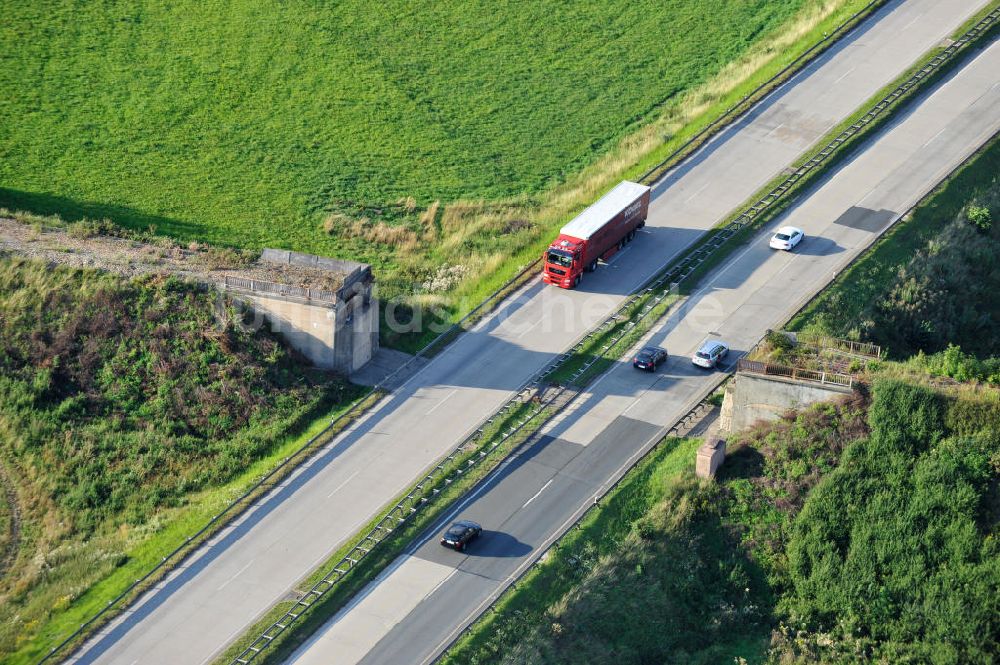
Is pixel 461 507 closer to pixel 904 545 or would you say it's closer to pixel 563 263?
pixel 563 263

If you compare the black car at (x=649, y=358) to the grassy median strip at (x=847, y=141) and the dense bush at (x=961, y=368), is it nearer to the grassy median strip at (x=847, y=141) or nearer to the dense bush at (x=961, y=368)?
the grassy median strip at (x=847, y=141)

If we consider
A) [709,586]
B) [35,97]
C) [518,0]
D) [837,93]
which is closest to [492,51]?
[518,0]

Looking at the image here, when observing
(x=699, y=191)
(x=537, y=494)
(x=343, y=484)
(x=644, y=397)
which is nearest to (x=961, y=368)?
(x=644, y=397)

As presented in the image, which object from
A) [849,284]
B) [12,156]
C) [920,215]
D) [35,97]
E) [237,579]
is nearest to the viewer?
[237,579]

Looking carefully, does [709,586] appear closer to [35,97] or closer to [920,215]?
[920,215]

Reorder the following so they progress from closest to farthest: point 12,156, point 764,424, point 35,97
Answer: point 764,424, point 12,156, point 35,97

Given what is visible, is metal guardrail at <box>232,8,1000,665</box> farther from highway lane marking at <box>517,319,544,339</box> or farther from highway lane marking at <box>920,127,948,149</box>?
highway lane marking at <box>920,127,948,149</box>
